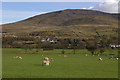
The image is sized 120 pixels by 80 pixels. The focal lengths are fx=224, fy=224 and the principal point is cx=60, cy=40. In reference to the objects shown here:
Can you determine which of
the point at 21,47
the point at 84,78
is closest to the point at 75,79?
the point at 84,78

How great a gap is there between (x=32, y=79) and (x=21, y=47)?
88533mm

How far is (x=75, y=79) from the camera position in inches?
941

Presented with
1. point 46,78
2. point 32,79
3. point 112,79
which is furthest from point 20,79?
point 112,79

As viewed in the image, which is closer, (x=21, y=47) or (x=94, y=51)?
(x=94, y=51)

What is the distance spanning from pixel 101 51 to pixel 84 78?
65203mm

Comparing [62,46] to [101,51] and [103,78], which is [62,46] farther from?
[103,78]

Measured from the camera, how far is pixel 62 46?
375ft

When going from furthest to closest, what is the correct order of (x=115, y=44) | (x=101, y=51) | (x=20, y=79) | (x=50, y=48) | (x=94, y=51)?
(x=115, y=44) < (x=50, y=48) < (x=94, y=51) < (x=101, y=51) < (x=20, y=79)

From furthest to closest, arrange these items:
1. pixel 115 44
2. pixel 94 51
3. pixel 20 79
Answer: pixel 115 44 → pixel 94 51 → pixel 20 79

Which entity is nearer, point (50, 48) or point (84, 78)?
point (84, 78)

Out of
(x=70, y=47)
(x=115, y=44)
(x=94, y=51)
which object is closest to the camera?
(x=94, y=51)

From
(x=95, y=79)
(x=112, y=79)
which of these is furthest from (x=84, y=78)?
(x=112, y=79)

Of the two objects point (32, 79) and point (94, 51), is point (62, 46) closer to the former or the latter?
point (94, 51)

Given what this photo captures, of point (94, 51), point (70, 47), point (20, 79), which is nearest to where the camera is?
point (20, 79)
